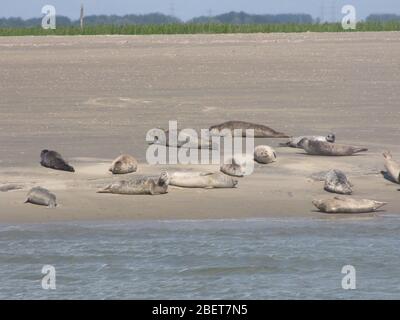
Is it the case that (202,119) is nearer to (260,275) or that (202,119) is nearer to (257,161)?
(257,161)

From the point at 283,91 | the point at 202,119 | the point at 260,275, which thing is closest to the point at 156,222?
the point at 260,275

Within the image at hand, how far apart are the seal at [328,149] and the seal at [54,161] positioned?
241cm

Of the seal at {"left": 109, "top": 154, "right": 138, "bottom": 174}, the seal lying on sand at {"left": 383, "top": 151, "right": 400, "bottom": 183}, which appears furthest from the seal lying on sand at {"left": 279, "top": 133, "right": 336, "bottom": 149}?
the seal at {"left": 109, "top": 154, "right": 138, "bottom": 174}

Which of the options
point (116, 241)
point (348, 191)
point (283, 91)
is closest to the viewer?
point (116, 241)

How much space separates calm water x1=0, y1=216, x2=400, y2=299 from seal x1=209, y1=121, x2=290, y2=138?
9.98 feet

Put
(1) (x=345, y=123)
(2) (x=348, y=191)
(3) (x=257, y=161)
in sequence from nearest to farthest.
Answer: (2) (x=348, y=191), (3) (x=257, y=161), (1) (x=345, y=123)

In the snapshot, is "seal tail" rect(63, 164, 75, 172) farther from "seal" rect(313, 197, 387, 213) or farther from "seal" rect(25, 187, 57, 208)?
"seal" rect(313, 197, 387, 213)

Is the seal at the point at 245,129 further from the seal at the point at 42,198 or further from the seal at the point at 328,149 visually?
the seal at the point at 42,198

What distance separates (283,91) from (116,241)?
735cm

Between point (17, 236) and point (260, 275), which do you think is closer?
point (260, 275)

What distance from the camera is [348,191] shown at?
34.6ft

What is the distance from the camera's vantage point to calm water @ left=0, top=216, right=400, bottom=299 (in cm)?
812

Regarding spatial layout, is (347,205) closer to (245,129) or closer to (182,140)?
(182,140)

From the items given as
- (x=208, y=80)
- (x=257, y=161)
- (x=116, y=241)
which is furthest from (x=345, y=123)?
(x=116, y=241)
